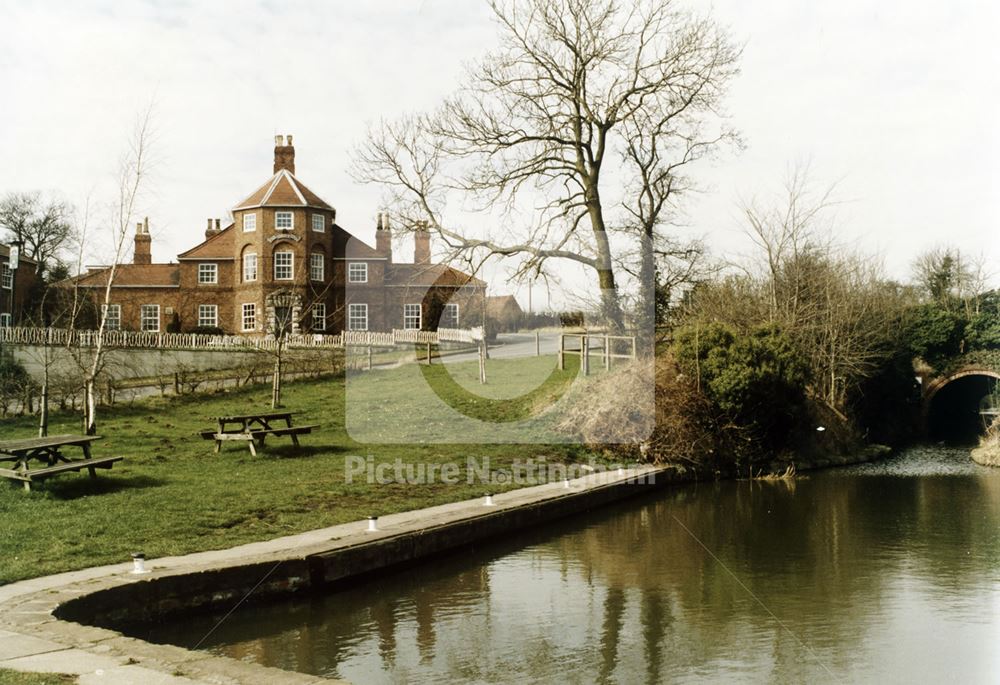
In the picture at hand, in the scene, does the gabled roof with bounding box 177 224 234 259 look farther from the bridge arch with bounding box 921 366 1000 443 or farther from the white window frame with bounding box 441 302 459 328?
the bridge arch with bounding box 921 366 1000 443

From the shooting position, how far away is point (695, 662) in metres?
7.88

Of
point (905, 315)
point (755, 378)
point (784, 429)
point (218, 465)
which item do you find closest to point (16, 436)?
point (218, 465)

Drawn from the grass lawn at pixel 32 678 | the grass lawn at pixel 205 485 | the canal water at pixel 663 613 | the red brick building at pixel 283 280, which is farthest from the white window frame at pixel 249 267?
the grass lawn at pixel 32 678

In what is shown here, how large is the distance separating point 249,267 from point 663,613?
4125 cm

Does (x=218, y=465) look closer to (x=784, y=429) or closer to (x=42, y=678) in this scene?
(x=42, y=678)

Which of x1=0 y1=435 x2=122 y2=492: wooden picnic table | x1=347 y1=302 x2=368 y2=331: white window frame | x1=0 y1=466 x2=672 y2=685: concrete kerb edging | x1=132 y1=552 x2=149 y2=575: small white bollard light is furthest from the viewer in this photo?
x1=347 y1=302 x2=368 y2=331: white window frame

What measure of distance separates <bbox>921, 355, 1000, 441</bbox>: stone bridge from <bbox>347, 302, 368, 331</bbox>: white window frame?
91.4 feet

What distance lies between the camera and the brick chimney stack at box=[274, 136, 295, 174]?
47281 millimetres

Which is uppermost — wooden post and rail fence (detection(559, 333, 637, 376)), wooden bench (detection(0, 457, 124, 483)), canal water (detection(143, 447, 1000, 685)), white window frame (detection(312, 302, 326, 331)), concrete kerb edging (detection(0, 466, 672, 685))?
white window frame (detection(312, 302, 326, 331))

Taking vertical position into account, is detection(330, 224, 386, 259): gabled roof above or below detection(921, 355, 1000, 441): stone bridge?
above

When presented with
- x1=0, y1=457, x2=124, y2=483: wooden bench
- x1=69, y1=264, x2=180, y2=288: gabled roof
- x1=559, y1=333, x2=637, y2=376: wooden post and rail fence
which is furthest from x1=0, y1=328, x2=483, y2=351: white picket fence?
x1=0, y1=457, x2=124, y2=483: wooden bench

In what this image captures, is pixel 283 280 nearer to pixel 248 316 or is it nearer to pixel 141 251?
pixel 248 316

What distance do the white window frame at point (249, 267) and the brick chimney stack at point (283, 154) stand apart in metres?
4.82

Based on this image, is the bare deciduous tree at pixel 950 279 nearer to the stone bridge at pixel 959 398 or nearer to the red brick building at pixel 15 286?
the stone bridge at pixel 959 398
